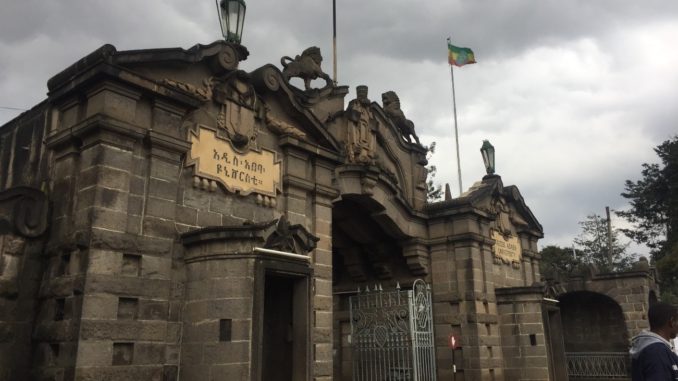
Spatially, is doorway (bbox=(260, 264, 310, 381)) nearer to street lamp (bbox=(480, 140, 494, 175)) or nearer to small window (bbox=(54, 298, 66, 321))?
small window (bbox=(54, 298, 66, 321))

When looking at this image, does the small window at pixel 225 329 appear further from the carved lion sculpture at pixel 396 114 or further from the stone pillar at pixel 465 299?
the carved lion sculpture at pixel 396 114

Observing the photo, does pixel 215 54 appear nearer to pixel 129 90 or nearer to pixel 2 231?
pixel 129 90

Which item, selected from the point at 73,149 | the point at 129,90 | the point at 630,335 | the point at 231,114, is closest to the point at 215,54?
the point at 231,114

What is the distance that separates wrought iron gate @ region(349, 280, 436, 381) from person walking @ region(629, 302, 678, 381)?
8.62m

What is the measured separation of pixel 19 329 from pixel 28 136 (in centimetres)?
328

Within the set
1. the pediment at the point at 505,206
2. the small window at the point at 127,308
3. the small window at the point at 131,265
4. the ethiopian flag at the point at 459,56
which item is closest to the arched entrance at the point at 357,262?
the pediment at the point at 505,206

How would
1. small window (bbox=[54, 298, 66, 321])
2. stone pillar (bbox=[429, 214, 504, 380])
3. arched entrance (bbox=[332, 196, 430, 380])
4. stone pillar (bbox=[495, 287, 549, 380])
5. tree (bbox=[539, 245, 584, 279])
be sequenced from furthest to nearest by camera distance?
1. tree (bbox=[539, 245, 584, 279])
2. stone pillar (bbox=[495, 287, 549, 380])
3. arched entrance (bbox=[332, 196, 430, 380])
4. stone pillar (bbox=[429, 214, 504, 380])
5. small window (bbox=[54, 298, 66, 321])

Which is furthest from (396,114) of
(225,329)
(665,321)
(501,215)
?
(665,321)

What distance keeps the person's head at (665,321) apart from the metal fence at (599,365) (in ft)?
58.1

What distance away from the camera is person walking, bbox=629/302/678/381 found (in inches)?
164

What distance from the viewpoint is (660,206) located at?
37938 millimetres

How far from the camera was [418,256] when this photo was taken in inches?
607

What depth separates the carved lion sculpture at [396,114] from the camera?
52.1 ft

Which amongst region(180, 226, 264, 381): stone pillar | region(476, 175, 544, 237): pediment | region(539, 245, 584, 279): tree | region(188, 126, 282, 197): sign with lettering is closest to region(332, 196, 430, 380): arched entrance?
region(476, 175, 544, 237): pediment
